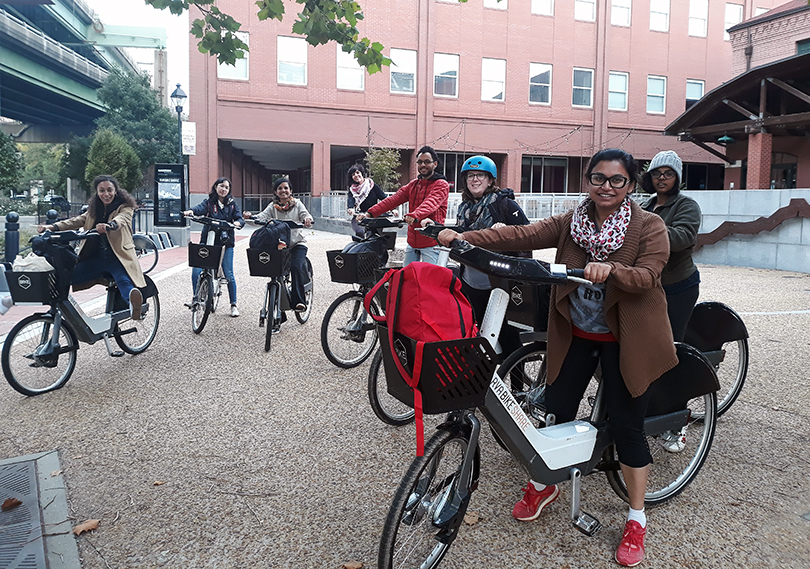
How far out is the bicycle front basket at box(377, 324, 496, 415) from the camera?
2432 millimetres

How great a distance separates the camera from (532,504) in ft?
11.0

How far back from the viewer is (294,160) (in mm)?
41125

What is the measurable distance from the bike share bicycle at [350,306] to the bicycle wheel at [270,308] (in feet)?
3.28

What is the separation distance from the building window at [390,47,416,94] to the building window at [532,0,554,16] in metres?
6.50

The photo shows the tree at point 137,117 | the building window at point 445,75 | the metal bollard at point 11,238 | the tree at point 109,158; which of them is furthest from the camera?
the tree at point 137,117

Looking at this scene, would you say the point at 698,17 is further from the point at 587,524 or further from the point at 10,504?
the point at 10,504

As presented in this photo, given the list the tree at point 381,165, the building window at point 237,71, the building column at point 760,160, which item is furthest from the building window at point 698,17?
the building window at point 237,71

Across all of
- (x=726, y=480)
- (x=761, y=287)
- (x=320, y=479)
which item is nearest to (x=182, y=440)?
(x=320, y=479)

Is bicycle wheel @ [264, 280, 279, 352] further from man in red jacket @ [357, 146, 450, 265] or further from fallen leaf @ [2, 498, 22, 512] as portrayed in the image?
fallen leaf @ [2, 498, 22, 512]

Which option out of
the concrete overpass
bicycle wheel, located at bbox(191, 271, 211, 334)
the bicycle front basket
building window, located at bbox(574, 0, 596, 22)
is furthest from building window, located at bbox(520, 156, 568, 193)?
the bicycle front basket

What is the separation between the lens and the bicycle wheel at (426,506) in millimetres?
2570

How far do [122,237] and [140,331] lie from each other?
1076mm

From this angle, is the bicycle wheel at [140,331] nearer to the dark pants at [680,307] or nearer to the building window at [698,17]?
the dark pants at [680,307]

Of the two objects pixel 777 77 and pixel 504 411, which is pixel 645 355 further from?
pixel 777 77
